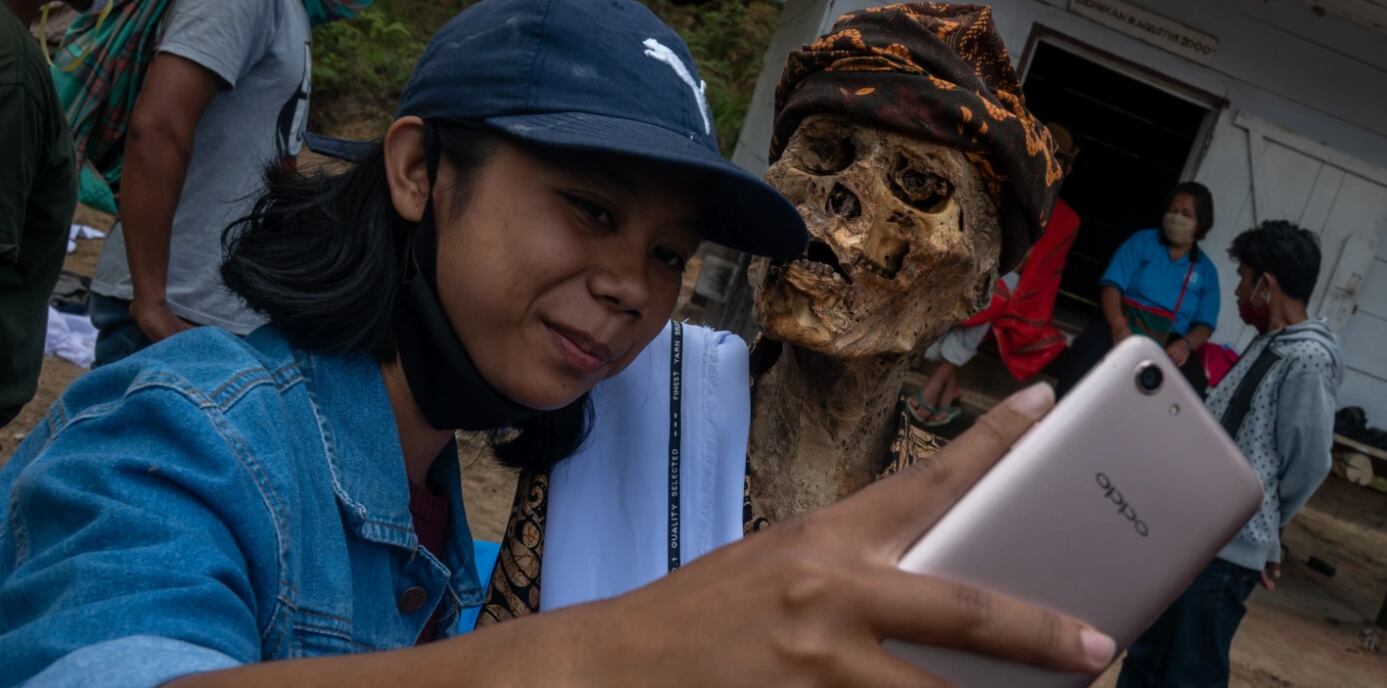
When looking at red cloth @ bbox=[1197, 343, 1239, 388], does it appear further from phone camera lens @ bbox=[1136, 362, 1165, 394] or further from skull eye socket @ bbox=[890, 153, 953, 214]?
phone camera lens @ bbox=[1136, 362, 1165, 394]

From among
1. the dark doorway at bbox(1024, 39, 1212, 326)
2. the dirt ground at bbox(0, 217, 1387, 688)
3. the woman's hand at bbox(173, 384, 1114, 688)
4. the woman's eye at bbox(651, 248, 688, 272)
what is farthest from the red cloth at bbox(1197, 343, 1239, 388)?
the woman's hand at bbox(173, 384, 1114, 688)

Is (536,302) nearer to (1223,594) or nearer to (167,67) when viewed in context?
(167,67)

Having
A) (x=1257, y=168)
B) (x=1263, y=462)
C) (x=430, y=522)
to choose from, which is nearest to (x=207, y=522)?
(x=430, y=522)

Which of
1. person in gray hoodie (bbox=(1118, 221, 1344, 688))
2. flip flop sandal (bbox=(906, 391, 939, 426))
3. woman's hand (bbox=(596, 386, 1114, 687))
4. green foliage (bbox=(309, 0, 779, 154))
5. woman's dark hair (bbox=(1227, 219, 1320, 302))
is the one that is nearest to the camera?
woman's hand (bbox=(596, 386, 1114, 687))

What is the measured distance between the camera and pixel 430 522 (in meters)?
1.54

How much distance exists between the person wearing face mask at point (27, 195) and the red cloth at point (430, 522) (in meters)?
1.31

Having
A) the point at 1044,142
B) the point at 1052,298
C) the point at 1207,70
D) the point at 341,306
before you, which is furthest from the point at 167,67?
the point at 1207,70

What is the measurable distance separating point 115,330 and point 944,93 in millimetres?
2230

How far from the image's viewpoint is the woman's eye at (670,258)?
1.41m

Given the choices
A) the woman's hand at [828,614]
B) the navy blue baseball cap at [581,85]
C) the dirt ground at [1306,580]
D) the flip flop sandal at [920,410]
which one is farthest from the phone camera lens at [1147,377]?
the flip flop sandal at [920,410]

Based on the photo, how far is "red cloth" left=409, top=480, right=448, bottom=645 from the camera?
1512 mm

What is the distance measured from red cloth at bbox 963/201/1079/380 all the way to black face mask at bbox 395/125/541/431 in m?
6.13

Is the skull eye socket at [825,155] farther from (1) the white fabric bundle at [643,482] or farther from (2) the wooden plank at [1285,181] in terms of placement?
(2) the wooden plank at [1285,181]

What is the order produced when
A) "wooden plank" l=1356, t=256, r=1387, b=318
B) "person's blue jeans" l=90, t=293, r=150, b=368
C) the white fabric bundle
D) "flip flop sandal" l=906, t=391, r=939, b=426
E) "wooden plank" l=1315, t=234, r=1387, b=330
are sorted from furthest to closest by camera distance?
"wooden plank" l=1356, t=256, r=1387, b=318 < "wooden plank" l=1315, t=234, r=1387, b=330 < "flip flop sandal" l=906, t=391, r=939, b=426 < "person's blue jeans" l=90, t=293, r=150, b=368 < the white fabric bundle
